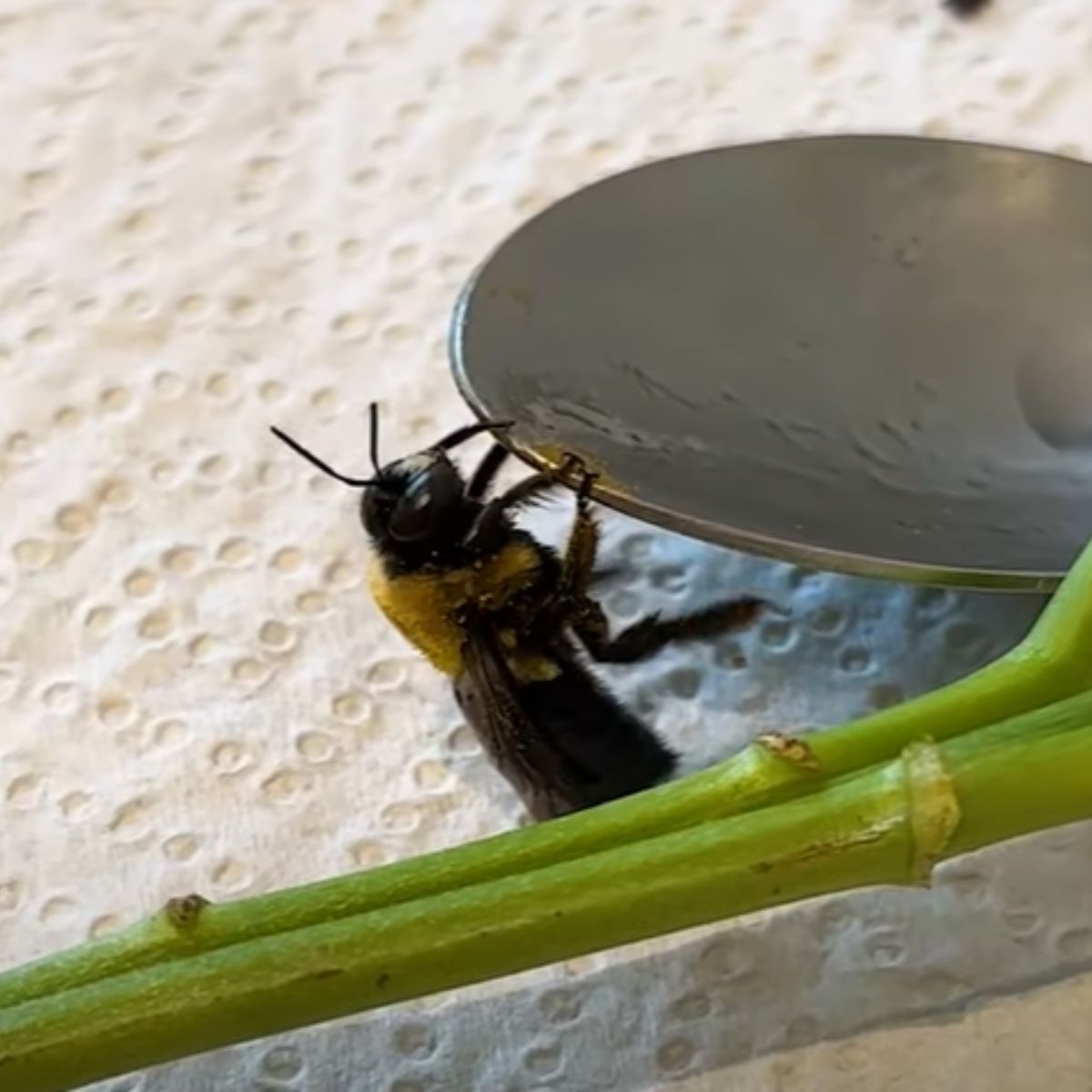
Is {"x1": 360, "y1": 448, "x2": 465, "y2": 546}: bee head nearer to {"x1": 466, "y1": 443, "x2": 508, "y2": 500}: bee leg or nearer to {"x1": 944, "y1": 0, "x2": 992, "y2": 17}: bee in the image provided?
{"x1": 466, "y1": 443, "x2": 508, "y2": 500}: bee leg

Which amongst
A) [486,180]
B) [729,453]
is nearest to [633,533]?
[729,453]

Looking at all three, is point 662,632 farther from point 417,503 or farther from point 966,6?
point 966,6

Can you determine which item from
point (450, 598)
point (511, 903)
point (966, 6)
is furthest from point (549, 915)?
point (966, 6)

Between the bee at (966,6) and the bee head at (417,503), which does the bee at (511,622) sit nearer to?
the bee head at (417,503)

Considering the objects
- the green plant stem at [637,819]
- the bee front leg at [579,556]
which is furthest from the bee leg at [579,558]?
the green plant stem at [637,819]

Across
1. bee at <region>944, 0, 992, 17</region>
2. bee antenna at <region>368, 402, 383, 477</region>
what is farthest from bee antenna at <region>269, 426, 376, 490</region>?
bee at <region>944, 0, 992, 17</region>

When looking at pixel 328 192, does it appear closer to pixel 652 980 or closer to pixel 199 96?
pixel 199 96
